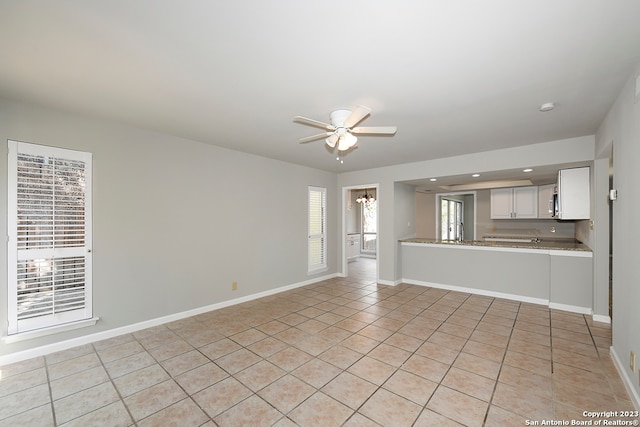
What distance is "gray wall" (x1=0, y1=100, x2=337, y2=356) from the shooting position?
2.97 m

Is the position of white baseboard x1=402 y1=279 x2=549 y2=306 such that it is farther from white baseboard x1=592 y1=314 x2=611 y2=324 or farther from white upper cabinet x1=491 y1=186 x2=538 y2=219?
white upper cabinet x1=491 y1=186 x2=538 y2=219

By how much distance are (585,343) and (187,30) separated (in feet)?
15.3

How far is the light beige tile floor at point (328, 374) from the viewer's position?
1.99 metres

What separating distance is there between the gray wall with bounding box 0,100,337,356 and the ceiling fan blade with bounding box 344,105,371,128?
2479 mm

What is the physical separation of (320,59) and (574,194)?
447 centimetres

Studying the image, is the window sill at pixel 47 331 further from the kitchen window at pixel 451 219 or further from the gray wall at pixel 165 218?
the kitchen window at pixel 451 219

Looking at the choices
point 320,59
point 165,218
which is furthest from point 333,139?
point 165,218

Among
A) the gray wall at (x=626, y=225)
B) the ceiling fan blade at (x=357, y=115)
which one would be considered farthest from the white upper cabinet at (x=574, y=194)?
the ceiling fan blade at (x=357, y=115)

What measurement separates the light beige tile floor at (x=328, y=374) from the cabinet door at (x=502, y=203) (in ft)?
10.5

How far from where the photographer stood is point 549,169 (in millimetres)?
4340

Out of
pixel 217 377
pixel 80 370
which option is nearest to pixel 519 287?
pixel 217 377

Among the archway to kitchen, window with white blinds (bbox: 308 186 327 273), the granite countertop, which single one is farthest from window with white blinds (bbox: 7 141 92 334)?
the archway to kitchen

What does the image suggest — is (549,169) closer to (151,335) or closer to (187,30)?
(187,30)

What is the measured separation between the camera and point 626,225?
223 cm
